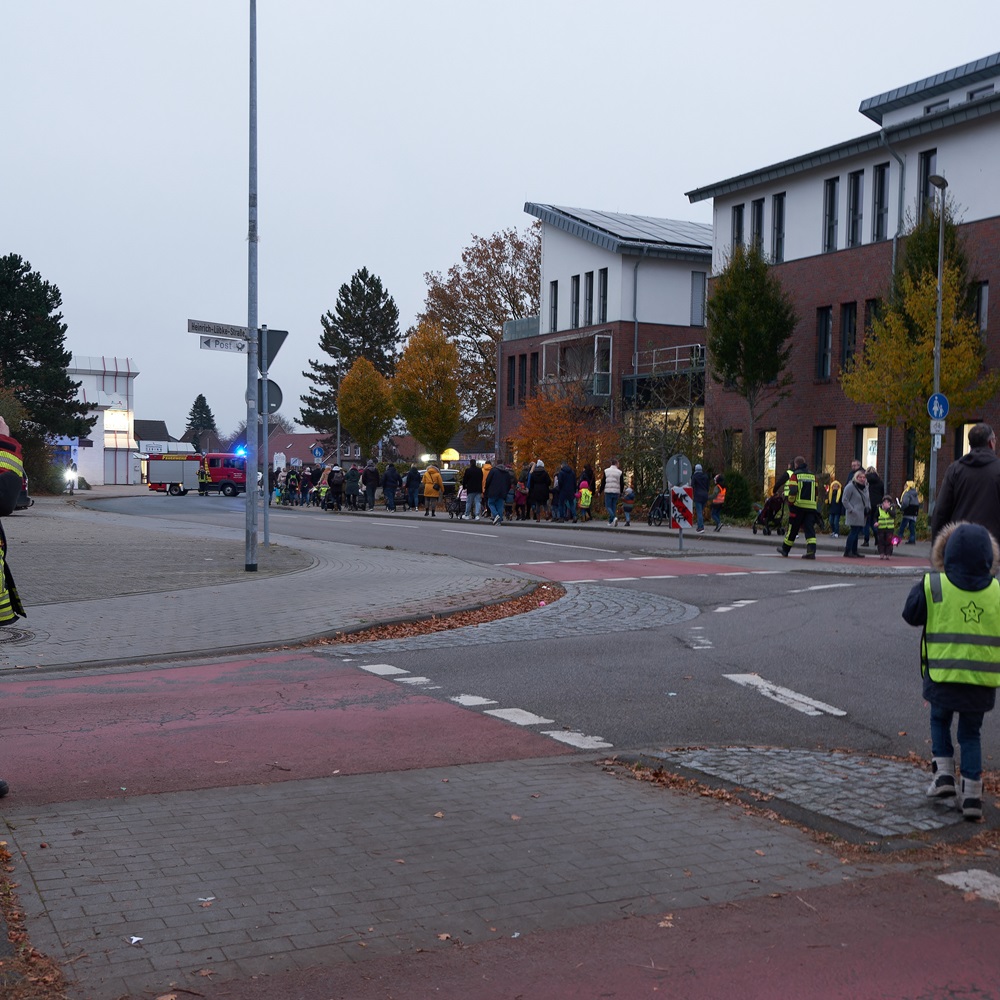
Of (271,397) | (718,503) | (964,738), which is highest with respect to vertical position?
(271,397)

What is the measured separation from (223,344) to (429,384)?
47.5 metres

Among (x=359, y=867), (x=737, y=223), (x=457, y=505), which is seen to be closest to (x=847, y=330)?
(x=737, y=223)

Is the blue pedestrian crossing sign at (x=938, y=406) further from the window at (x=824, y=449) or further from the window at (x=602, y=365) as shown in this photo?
the window at (x=602, y=365)

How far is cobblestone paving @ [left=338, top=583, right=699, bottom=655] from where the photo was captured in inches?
448

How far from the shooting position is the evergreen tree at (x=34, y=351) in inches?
2559

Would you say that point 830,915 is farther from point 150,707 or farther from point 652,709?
point 150,707

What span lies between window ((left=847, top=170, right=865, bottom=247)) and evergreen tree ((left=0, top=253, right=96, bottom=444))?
43.7 m

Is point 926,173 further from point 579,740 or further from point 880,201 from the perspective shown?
point 579,740

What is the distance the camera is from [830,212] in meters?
38.0

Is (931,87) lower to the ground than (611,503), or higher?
higher

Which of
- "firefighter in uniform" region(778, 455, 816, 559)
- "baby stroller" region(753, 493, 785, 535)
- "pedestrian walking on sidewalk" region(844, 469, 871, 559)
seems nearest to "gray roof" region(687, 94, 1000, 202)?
"baby stroller" region(753, 493, 785, 535)

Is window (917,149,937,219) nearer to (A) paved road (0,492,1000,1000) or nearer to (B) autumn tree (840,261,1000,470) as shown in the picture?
(B) autumn tree (840,261,1000,470)

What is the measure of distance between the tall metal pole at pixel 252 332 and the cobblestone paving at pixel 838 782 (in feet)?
37.0

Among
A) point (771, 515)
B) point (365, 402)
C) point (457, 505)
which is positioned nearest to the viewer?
point (771, 515)
